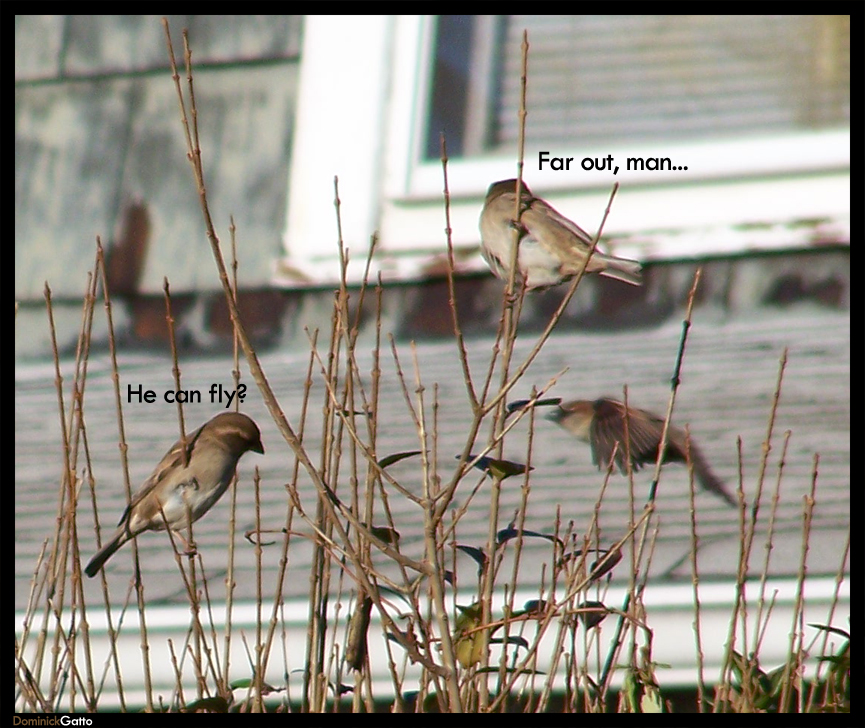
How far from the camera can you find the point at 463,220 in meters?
4.72

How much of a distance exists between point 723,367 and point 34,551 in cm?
203

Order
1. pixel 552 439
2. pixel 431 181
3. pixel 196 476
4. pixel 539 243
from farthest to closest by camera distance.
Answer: pixel 431 181 < pixel 552 439 < pixel 539 243 < pixel 196 476

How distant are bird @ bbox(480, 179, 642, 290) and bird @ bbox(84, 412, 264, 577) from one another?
54 cm

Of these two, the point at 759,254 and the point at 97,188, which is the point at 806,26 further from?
the point at 97,188

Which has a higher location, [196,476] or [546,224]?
[546,224]

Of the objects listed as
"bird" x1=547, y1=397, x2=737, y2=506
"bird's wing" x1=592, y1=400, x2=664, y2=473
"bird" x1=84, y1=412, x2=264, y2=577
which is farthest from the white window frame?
"bird" x1=84, y1=412, x2=264, y2=577

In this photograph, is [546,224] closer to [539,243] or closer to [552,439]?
[539,243]

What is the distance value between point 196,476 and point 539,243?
0.81 metres

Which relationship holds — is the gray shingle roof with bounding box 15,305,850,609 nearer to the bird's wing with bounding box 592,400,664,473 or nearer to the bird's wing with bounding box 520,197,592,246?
the bird's wing with bounding box 592,400,664,473

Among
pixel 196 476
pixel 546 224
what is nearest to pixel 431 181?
pixel 546 224

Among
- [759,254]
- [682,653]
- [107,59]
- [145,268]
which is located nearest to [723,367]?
[759,254]

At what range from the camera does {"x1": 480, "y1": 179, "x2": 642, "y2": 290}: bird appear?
2410 mm

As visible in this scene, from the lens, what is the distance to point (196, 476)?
2428mm

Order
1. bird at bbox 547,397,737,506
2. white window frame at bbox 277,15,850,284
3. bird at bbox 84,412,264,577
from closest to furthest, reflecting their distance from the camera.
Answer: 1. bird at bbox 84,412,264,577
2. bird at bbox 547,397,737,506
3. white window frame at bbox 277,15,850,284
